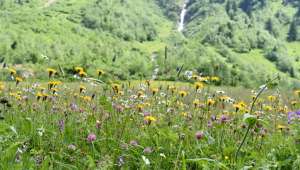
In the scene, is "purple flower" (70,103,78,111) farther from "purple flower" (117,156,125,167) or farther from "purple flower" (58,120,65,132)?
"purple flower" (117,156,125,167)

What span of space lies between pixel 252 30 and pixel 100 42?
2610 inches

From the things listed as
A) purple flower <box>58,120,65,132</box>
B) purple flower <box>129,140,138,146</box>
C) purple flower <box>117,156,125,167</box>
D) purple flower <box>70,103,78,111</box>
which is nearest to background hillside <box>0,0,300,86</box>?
purple flower <box>70,103,78,111</box>

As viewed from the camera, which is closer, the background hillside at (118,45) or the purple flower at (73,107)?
the purple flower at (73,107)

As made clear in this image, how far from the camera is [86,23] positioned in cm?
18350

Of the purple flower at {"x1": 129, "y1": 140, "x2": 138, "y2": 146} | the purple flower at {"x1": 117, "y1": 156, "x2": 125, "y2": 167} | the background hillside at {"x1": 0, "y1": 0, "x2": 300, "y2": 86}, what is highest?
the purple flower at {"x1": 129, "y1": 140, "x2": 138, "y2": 146}

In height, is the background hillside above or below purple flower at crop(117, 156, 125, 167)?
below

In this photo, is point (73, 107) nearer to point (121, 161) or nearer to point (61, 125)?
point (61, 125)

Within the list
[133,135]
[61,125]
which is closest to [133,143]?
[133,135]

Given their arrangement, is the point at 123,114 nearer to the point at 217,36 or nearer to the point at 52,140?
the point at 52,140

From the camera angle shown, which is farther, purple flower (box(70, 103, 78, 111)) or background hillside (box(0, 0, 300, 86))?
background hillside (box(0, 0, 300, 86))

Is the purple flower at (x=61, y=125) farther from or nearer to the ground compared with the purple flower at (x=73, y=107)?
farther from the ground

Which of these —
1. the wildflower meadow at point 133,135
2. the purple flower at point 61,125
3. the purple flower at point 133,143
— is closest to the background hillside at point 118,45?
the wildflower meadow at point 133,135

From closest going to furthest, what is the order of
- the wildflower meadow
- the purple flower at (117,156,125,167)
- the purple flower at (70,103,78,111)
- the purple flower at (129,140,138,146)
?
the wildflower meadow < the purple flower at (117,156,125,167) < the purple flower at (129,140,138,146) < the purple flower at (70,103,78,111)

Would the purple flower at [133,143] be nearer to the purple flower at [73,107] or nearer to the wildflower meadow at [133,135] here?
the wildflower meadow at [133,135]
